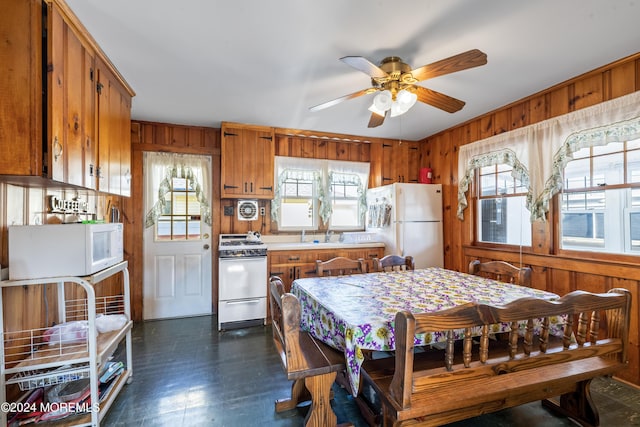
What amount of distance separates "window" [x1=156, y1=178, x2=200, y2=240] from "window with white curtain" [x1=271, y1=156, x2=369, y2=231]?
103 centimetres

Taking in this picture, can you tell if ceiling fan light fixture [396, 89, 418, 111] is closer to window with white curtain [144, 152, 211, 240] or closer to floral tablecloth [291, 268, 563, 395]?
floral tablecloth [291, 268, 563, 395]

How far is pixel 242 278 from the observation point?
3.26 meters

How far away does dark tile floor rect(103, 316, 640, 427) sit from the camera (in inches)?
69.0

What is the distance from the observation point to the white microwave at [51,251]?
1503 millimetres

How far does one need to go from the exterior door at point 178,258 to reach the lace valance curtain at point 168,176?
35mm

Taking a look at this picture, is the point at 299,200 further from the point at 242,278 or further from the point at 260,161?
the point at 242,278

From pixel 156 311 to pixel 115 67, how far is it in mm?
2751

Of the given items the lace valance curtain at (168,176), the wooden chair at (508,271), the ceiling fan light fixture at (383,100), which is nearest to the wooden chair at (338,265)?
the wooden chair at (508,271)

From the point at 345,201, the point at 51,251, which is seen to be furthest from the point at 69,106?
the point at 345,201

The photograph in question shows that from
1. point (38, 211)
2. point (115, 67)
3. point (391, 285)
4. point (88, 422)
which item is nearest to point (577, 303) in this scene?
point (391, 285)

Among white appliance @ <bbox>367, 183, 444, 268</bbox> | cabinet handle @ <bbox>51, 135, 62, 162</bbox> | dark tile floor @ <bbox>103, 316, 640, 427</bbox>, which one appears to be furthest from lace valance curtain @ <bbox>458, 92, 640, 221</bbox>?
cabinet handle @ <bbox>51, 135, 62, 162</bbox>

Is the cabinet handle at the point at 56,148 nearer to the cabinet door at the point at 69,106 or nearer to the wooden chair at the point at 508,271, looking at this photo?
the cabinet door at the point at 69,106

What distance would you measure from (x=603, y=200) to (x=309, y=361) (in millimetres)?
2728

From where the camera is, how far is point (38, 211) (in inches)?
72.5
